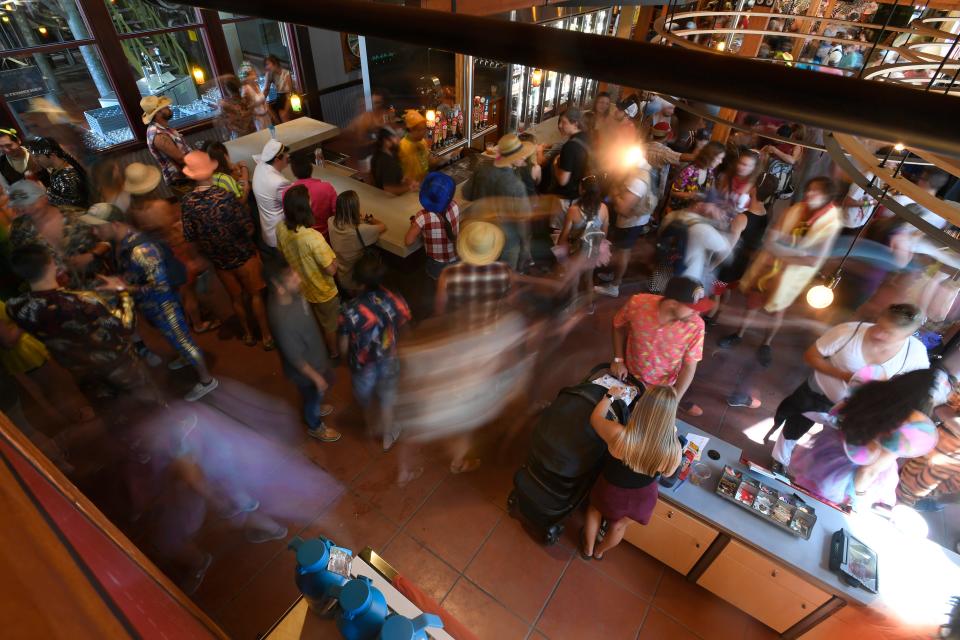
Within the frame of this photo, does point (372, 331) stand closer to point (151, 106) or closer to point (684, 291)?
point (684, 291)

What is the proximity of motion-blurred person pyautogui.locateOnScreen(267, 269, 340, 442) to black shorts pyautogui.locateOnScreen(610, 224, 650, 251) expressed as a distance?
3.03 meters

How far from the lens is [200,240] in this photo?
3670mm

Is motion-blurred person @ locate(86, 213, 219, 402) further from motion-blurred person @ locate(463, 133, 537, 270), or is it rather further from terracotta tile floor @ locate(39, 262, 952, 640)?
motion-blurred person @ locate(463, 133, 537, 270)

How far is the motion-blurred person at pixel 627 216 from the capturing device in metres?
4.34

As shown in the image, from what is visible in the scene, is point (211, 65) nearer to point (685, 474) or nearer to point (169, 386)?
point (169, 386)

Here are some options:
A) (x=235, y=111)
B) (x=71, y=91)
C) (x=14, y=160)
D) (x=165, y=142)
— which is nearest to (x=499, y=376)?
(x=165, y=142)

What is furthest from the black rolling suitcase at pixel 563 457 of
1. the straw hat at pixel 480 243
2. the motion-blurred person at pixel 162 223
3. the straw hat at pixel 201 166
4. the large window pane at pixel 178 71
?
the large window pane at pixel 178 71

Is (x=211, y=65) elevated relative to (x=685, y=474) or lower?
elevated

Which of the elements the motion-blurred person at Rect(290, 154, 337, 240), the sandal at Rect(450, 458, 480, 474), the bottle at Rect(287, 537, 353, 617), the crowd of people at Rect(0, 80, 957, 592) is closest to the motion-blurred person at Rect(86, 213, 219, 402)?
the crowd of people at Rect(0, 80, 957, 592)

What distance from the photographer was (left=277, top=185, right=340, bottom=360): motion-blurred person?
325 centimetres

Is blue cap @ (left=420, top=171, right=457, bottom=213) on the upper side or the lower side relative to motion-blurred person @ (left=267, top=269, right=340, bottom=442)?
upper

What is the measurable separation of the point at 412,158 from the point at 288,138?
6.11 feet

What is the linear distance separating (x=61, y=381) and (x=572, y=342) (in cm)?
412

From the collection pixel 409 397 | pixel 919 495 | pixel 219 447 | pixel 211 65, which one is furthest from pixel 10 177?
pixel 919 495
